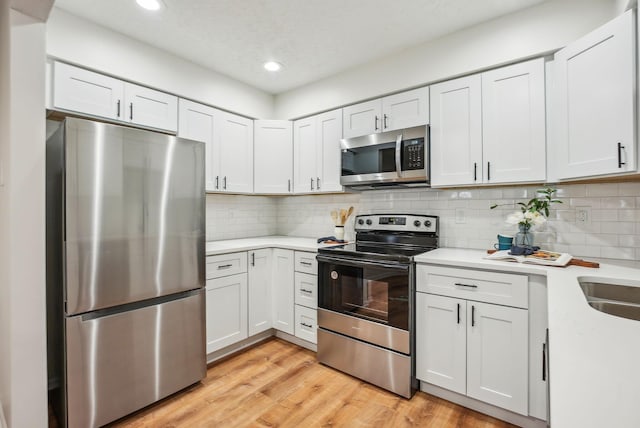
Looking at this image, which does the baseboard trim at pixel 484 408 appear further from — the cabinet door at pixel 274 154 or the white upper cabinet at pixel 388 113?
the cabinet door at pixel 274 154

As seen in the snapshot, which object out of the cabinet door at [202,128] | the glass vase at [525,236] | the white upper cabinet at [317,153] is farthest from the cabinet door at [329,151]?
the glass vase at [525,236]

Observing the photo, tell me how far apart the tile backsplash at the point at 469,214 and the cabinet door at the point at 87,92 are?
1.19m

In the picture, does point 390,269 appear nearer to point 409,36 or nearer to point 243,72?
point 409,36

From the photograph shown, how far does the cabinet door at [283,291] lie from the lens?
9.46 feet

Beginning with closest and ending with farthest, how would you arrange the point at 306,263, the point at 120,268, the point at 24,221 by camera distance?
the point at 24,221 → the point at 120,268 → the point at 306,263

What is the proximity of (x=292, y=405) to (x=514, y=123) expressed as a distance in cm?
230

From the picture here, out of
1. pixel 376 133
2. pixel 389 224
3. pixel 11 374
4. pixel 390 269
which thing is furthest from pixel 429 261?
pixel 11 374

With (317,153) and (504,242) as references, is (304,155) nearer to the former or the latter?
(317,153)

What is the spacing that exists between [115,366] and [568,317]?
2.12 metres

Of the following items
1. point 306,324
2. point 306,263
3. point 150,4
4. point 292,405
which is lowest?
point 292,405

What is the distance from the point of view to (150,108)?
2488 millimetres

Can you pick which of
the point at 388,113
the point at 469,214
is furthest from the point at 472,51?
the point at 469,214

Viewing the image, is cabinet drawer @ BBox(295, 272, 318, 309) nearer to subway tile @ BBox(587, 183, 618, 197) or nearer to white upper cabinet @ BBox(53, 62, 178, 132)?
white upper cabinet @ BBox(53, 62, 178, 132)

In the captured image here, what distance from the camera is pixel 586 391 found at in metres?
0.52
